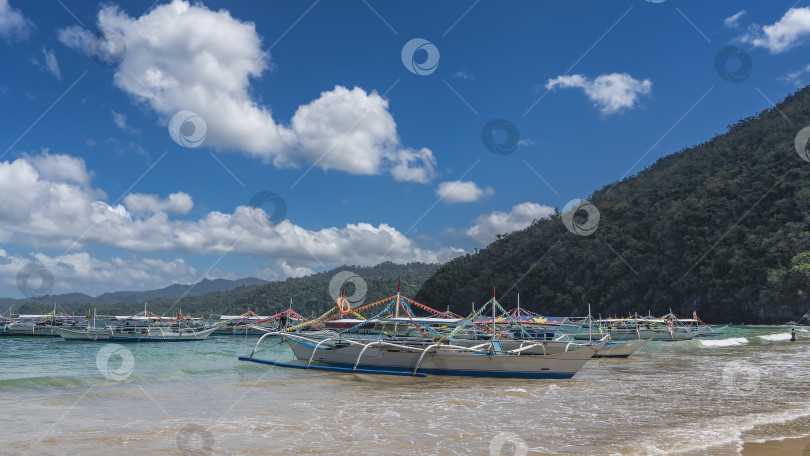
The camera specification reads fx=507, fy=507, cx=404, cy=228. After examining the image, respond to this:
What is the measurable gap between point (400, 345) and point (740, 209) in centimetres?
7875

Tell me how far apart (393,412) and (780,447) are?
25.9ft

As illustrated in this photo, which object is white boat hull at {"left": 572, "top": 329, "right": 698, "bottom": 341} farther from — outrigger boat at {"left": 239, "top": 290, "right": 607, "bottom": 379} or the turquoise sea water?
outrigger boat at {"left": 239, "top": 290, "right": 607, "bottom": 379}

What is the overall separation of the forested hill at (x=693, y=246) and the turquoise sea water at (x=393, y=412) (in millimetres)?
58682

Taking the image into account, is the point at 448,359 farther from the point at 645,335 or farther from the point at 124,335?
the point at 124,335

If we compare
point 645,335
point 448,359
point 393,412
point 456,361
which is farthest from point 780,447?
point 645,335

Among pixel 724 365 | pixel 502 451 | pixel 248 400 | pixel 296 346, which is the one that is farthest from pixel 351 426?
pixel 724 365

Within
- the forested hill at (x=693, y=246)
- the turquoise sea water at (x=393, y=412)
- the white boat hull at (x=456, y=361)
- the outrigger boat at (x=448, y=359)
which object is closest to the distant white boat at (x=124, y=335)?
the turquoise sea water at (x=393, y=412)

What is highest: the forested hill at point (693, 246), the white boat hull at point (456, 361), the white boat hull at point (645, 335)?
the forested hill at point (693, 246)

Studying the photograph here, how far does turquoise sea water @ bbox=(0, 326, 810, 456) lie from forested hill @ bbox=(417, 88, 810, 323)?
5868 cm

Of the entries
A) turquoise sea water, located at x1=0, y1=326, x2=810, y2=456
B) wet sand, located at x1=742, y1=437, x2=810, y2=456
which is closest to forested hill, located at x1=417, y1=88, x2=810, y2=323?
turquoise sea water, located at x1=0, y1=326, x2=810, y2=456

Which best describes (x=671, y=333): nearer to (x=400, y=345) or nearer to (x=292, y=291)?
(x=400, y=345)

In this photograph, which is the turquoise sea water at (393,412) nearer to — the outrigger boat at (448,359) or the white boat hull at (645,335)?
the outrigger boat at (448,359)

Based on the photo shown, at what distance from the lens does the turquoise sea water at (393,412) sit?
31.2 feet

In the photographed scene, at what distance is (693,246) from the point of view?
81562mm
